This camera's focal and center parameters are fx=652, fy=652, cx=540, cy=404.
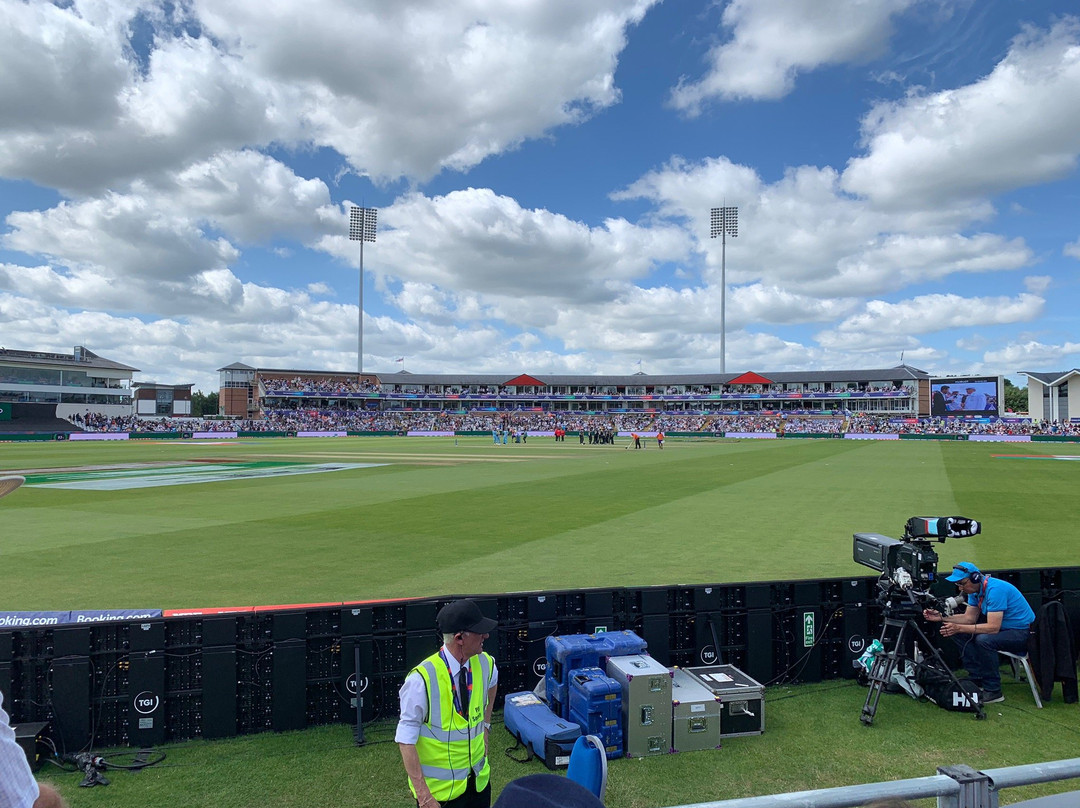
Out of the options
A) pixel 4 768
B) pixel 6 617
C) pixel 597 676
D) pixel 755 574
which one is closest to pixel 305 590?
pixel 6 617

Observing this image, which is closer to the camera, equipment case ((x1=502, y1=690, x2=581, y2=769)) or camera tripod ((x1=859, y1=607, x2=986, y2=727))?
equipment case ((x1=502, y1=690, x2=581, y2=769))

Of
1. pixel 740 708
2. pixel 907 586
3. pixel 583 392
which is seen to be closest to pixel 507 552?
pixel 740 708

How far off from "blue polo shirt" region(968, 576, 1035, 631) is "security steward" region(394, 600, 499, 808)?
626cm

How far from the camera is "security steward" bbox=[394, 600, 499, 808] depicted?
3.90 m

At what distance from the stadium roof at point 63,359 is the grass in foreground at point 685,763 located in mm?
123199

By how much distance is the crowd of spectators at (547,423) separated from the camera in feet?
293

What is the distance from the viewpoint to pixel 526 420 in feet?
398

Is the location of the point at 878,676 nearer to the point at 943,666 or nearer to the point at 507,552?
the point at 943,666

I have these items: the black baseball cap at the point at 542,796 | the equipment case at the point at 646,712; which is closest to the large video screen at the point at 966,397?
the equipment case at the point at 646,712

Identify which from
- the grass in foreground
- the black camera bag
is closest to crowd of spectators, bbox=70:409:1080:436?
the black camera bag

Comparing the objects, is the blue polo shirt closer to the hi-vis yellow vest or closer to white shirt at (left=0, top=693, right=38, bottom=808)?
the hi-vis yellow vest

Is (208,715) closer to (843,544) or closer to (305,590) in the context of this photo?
(305,590)

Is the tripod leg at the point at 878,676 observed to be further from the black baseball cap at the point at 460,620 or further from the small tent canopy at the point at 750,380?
the small tent canopy at the point at 750,380

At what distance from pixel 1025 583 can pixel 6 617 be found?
12186 mm
